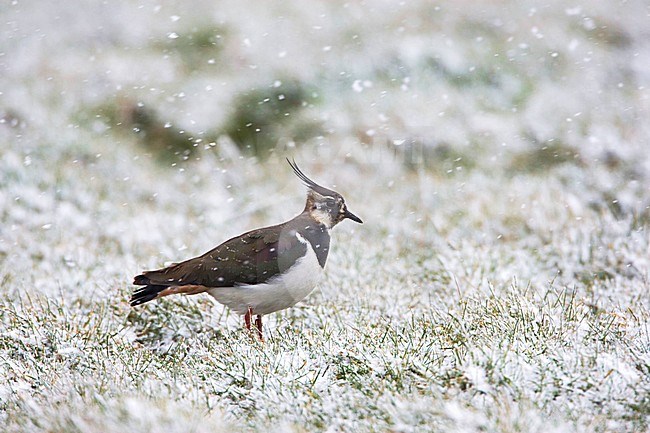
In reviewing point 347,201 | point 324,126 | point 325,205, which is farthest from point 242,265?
point 324,126

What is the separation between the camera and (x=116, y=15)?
1303 centimetres

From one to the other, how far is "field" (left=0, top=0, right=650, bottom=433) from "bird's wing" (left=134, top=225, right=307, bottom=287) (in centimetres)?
48

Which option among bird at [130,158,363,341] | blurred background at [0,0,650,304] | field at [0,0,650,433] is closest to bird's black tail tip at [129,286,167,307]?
bird at [130,158,363,341]

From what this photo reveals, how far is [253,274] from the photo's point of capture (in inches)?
195

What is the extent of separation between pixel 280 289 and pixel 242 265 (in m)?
0.30

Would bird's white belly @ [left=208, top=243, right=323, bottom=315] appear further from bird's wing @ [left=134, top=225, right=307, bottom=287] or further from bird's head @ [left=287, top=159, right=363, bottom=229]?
bird's head @ [left=287, top=159, right=363, bottom=229]

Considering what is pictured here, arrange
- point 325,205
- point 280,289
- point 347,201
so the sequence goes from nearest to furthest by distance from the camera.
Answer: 1. point 280,289
2. point 325,205
3. point 347,201

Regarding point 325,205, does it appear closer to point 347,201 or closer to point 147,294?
point 147,294

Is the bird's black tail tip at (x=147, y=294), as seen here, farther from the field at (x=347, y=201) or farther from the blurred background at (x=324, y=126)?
the blurred background at (x=324, y=126)

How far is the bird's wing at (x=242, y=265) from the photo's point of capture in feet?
16.2

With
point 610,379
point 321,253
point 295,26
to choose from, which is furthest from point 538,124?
point 610,379

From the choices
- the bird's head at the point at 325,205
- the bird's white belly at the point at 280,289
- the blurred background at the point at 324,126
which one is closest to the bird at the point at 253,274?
the bird's white belly at the point at 280,289

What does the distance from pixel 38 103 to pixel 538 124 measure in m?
7.13

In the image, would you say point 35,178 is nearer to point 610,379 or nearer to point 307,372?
point 307,372
